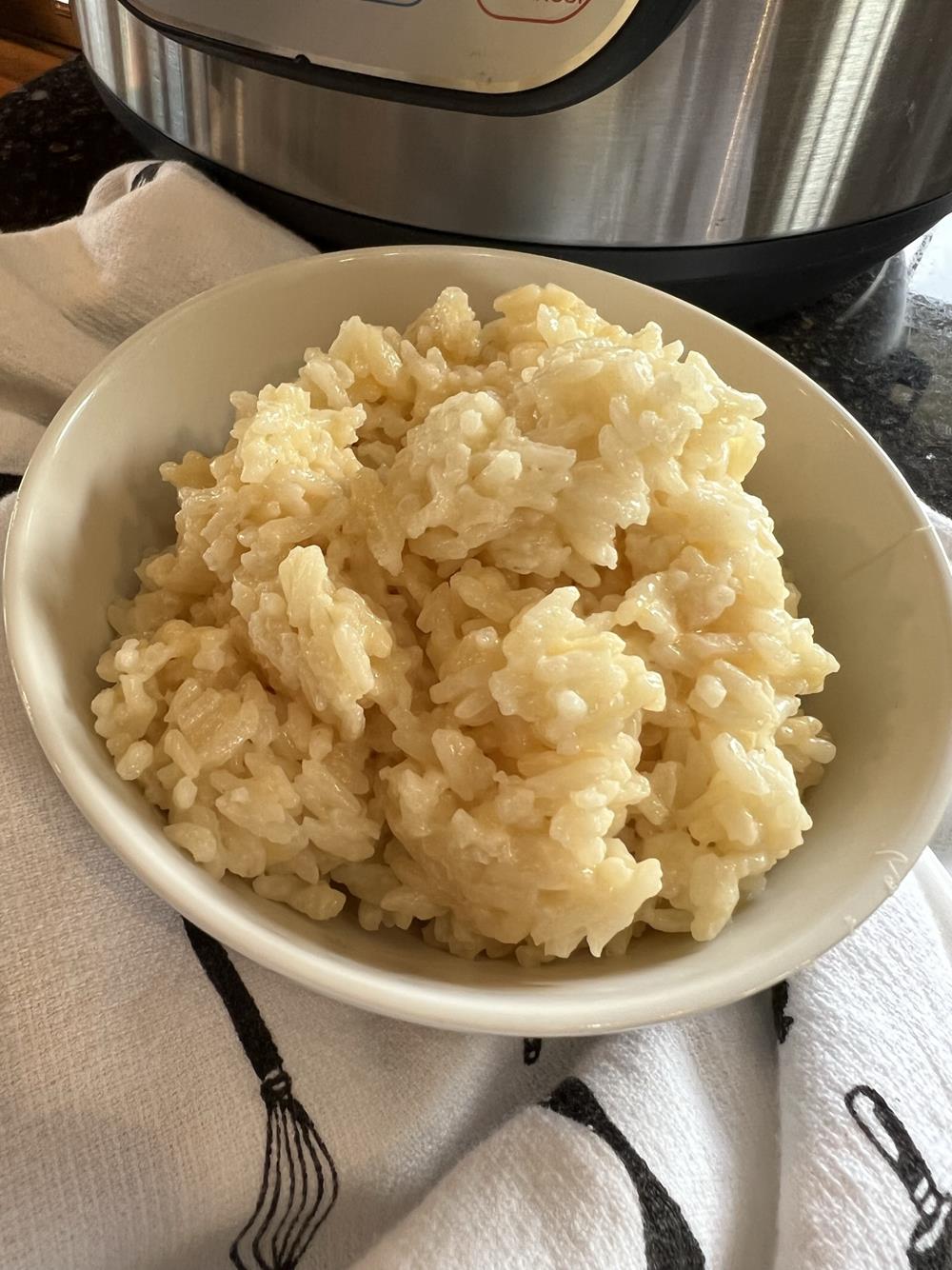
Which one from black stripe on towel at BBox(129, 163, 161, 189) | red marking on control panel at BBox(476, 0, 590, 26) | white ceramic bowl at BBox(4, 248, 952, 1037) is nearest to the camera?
white ceramic bowl at BBox(4, 248, 952, 1037)

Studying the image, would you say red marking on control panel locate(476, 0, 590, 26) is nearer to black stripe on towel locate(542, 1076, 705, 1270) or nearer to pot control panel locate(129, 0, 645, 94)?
pot control panel locate(129, 0, 645, 94)

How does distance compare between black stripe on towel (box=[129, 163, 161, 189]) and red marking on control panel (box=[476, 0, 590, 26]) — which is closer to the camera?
red marking on control panel (box=[476, 0, 590, 26])

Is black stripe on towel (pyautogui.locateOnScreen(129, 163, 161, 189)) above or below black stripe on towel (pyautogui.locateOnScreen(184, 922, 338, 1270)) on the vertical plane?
above

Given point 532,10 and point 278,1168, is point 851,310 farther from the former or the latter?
point 278,1168

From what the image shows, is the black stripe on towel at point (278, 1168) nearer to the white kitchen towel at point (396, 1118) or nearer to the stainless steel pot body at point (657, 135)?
the white kitchen towel at point (396, 1118)

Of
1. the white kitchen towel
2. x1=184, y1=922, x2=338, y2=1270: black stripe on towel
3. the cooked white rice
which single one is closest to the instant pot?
the cooked white rice

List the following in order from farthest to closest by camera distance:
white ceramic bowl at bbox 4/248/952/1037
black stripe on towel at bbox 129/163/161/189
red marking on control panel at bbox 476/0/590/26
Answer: black stripe on towel at bbox 129/163/161/189, red marking on control panel at bbox 476/0/590/26, white ceramic bowl at bbox 4/248/952/1037

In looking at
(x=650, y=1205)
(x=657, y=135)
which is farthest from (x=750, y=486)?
(x=650, y=1205)
